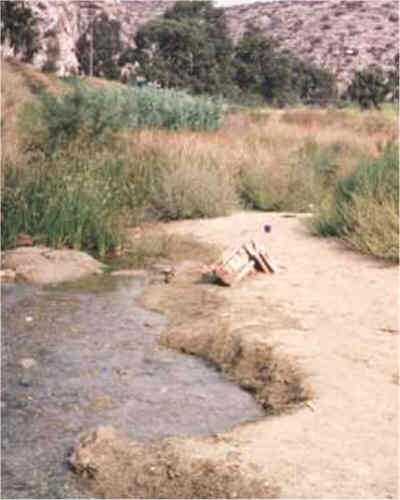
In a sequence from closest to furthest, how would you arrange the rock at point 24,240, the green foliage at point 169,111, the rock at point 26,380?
1. the rock at point 26,380
2. the rock at point 24,240
3. the green foliage at point 169,111

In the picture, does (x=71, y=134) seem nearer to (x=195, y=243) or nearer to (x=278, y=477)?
(x=195, y=243)

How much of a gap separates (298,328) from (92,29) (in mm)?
59938

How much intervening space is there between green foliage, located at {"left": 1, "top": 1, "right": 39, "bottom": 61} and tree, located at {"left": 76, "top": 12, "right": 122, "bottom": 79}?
13647 millimetres

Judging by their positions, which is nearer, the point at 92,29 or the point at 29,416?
the point at 29,416

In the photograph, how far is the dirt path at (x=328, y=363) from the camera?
4.84m

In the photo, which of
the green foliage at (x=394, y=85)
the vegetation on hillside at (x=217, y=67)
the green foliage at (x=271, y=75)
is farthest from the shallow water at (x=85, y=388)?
the green foliage at (x=271, y=75)

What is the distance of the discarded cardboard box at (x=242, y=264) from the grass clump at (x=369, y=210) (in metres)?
1.30

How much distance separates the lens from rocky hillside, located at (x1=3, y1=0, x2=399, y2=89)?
6278cm

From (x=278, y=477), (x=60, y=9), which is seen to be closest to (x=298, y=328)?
(x=278, y=477)

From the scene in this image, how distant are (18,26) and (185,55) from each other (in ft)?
45.0

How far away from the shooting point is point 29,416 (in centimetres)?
576

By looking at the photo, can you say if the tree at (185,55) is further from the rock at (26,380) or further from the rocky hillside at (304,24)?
the rock at (26,380)

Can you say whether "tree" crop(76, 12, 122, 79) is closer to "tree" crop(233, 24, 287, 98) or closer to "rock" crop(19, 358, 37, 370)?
"tree" crop(233, 24, 287, 98)

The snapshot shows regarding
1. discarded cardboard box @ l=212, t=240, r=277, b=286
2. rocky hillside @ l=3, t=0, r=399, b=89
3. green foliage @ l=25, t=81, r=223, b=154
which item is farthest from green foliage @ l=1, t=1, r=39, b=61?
discarded cardboard box @ l=212, t=240, r=277, b=286
